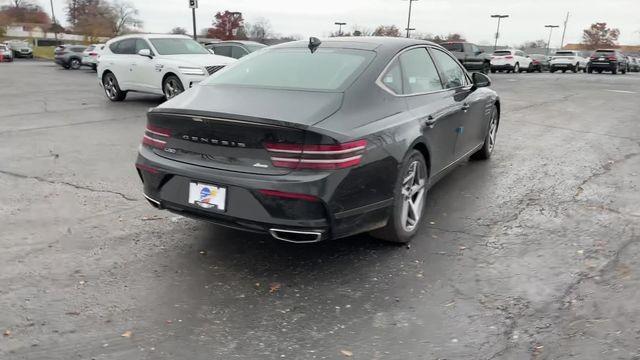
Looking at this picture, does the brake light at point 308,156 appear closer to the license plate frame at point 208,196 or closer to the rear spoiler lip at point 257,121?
the rear spoiler lip at point 257,121

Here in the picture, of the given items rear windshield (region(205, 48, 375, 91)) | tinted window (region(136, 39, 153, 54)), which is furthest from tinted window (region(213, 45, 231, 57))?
rear windshield (region(205, 48, 375, 91))

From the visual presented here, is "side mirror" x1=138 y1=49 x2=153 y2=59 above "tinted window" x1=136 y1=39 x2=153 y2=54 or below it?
below

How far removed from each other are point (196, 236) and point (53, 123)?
664 cm

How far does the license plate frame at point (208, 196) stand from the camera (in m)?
3.23

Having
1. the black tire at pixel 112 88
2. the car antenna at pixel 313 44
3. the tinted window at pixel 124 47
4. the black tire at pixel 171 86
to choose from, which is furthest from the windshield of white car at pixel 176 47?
the car antenna at pixel 313 44

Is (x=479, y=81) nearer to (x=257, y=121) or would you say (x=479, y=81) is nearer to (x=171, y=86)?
(x=257, y=121)

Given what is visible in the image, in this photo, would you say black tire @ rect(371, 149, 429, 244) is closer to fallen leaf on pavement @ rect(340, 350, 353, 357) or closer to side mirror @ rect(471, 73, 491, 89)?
fallen leaf on pavement @ rect(340, 350, 353, 357)

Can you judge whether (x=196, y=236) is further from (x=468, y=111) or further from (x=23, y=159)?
(x=23, y=159)

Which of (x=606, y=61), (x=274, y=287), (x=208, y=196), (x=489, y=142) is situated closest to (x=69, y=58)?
(x=489, y=142)

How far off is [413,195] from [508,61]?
110 ft

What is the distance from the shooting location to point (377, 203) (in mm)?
3469

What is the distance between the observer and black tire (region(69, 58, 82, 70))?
31.4 m

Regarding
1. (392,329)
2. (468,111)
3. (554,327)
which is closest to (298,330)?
(392,329)

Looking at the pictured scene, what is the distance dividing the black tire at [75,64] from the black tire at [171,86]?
76.9ft
